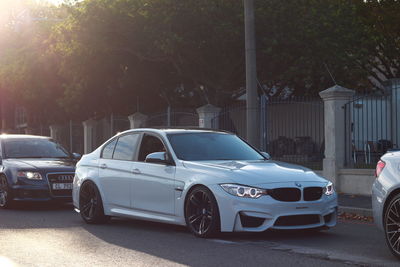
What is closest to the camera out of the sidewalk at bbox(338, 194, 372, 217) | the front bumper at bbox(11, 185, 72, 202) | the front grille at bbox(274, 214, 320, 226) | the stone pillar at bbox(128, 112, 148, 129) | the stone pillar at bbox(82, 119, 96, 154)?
the front grille at bbox(274, 214, 320, 226)

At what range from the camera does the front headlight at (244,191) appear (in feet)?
29.1

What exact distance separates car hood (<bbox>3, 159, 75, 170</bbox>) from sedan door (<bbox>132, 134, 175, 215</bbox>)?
4.01 meters

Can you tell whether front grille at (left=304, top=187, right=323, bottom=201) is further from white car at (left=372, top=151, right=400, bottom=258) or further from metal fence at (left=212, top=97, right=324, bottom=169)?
metal fence at (left=212, top=97, right=324, bottom=169)

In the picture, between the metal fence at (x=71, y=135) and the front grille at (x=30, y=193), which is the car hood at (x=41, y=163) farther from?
the metal fence at (x=71, y=135)

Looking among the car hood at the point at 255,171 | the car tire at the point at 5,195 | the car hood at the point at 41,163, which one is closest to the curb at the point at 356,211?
the car hood at the point at 255,171

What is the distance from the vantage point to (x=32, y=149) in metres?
15.7

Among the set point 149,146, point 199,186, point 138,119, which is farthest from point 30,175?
point 138,119

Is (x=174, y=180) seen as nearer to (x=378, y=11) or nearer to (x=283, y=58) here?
(x=283, y=58)

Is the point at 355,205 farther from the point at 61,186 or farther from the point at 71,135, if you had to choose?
the point at 71,135

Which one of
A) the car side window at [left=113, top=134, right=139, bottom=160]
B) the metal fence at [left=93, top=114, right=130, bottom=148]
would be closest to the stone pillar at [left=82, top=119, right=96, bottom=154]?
the metal fence at [left=93, top=114, right=130, bottom=148]

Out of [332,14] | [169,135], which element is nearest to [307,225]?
[169,135]

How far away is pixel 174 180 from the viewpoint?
32.1ft

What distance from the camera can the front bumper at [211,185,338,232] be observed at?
8820 mm

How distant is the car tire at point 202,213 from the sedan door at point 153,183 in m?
0.39
